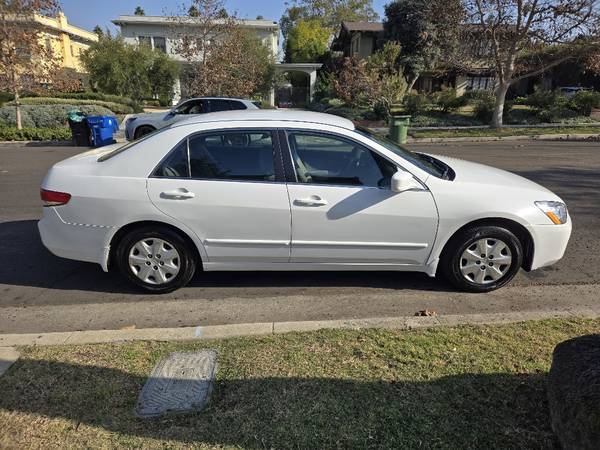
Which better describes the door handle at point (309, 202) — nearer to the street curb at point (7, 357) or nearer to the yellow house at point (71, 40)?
the street curb at point (7, 357)

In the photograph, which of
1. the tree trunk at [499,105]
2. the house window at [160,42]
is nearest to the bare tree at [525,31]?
the tree trunk at [499,105]

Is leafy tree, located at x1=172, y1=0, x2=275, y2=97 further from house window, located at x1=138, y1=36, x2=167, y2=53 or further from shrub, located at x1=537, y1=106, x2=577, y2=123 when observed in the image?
house window, located at x1=138, y1=36, x2=167, y2=53

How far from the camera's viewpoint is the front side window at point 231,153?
13.0ft

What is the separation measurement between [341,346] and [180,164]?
2095 millimetres

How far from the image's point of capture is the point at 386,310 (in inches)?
151

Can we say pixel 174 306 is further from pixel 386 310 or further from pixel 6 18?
pixel 6 18

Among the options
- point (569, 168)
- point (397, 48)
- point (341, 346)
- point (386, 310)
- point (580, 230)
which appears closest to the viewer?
point (341, 346)

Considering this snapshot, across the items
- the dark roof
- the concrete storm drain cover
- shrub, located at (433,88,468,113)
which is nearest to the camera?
the concrete storm drain cover

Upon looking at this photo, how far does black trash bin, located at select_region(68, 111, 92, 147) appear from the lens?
16.1 meters

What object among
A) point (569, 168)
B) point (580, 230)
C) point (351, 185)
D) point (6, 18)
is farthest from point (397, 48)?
point (351, 185)

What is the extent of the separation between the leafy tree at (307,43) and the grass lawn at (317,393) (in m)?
53.2

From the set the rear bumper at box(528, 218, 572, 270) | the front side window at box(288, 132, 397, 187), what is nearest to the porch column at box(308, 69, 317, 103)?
the front side window at box(288, 132, 397, 187)

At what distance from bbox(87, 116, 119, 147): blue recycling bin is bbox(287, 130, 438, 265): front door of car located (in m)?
14.3

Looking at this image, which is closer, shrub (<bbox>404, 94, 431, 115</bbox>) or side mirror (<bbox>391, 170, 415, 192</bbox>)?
side mirror (<bbox>391, 170, 415, 192</bbox>)
